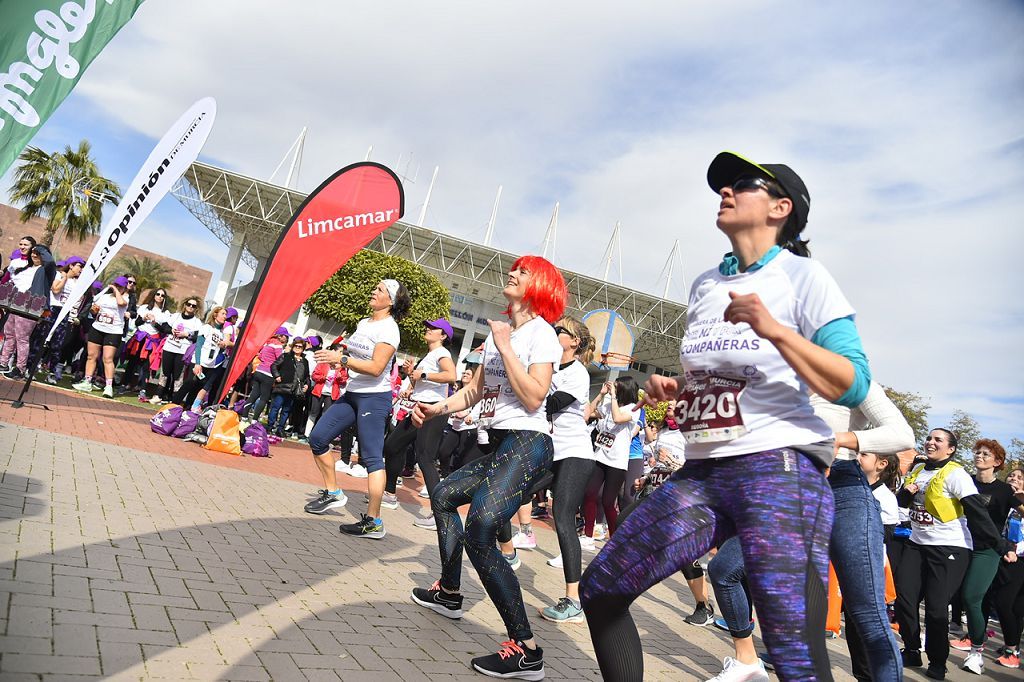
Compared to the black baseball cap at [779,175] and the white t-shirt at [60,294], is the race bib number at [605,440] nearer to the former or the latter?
the black baseball cap at [779,175]

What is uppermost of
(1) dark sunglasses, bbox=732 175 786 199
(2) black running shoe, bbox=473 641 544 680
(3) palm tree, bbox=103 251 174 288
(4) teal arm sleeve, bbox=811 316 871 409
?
(3) palm tree, bbox=103 251 174 288

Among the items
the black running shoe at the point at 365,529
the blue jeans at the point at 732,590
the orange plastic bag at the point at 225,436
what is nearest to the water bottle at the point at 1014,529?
the blue jeans at the point at 732,590

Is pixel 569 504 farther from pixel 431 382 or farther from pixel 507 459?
pixel 431 382

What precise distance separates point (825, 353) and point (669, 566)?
83 cm

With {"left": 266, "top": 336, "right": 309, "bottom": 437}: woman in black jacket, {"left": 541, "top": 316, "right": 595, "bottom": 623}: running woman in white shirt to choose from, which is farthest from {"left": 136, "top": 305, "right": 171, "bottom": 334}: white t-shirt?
→ {"left": 541, "top": 316, "right": 595, "bottom": 623}: running woman in white shirt

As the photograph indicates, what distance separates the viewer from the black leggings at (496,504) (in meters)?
3.51

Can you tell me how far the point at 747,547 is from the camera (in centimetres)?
204

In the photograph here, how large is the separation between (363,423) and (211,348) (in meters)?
6.31

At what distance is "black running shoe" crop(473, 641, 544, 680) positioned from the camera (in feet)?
11.2

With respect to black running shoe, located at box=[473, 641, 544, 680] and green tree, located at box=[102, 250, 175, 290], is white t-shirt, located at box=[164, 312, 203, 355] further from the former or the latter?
green tree, located at box=[102, 250, 175, 290]

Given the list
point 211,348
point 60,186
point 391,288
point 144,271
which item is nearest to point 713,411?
point 391,288

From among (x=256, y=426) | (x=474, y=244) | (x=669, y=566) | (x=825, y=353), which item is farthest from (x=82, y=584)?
(x=474, y=244)

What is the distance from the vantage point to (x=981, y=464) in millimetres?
6973

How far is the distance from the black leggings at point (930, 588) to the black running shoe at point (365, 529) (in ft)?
15.0
